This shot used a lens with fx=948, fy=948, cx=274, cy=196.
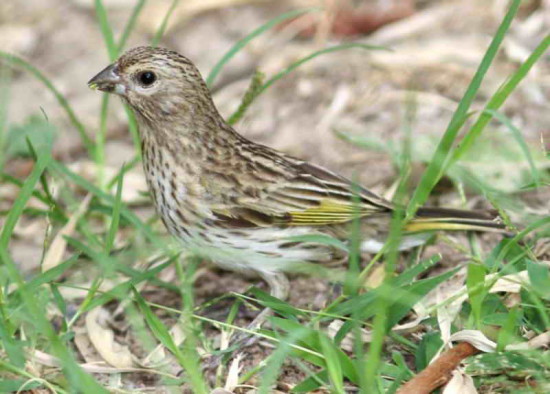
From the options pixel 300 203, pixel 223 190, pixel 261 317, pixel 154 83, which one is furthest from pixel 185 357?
pixel 154 83

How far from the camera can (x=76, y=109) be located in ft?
22.7

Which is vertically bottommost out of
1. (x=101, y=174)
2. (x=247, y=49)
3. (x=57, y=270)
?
(x=57, y=270)

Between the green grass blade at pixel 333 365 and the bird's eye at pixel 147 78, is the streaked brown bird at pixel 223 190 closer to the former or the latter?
the bird's eye at pixel 147 78

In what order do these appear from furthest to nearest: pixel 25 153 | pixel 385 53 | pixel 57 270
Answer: pixel 385 53 < pixel 25 153 < pixel 57 270

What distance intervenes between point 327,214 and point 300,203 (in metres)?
0.14

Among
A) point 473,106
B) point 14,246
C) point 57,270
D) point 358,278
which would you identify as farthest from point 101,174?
point 473,106

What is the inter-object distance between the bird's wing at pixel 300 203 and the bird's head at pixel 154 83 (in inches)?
20.8

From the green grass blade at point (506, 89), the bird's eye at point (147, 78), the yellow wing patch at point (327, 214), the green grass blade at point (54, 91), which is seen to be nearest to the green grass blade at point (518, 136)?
the green grass blade at point (506, 89)

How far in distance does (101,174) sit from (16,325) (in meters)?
1.59

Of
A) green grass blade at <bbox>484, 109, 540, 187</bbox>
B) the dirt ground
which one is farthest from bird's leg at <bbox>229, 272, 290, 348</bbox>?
green grass blade at <bbox>484, 109, 540, 187</bbox>

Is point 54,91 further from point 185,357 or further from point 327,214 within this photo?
point 185,357

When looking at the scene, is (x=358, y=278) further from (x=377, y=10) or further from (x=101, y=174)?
(x=377, y=10)

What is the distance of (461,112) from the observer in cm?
392

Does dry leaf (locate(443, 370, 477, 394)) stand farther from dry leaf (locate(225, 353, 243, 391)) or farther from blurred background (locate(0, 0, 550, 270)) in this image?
blurred background (locate(0, 0, 550, 270))
